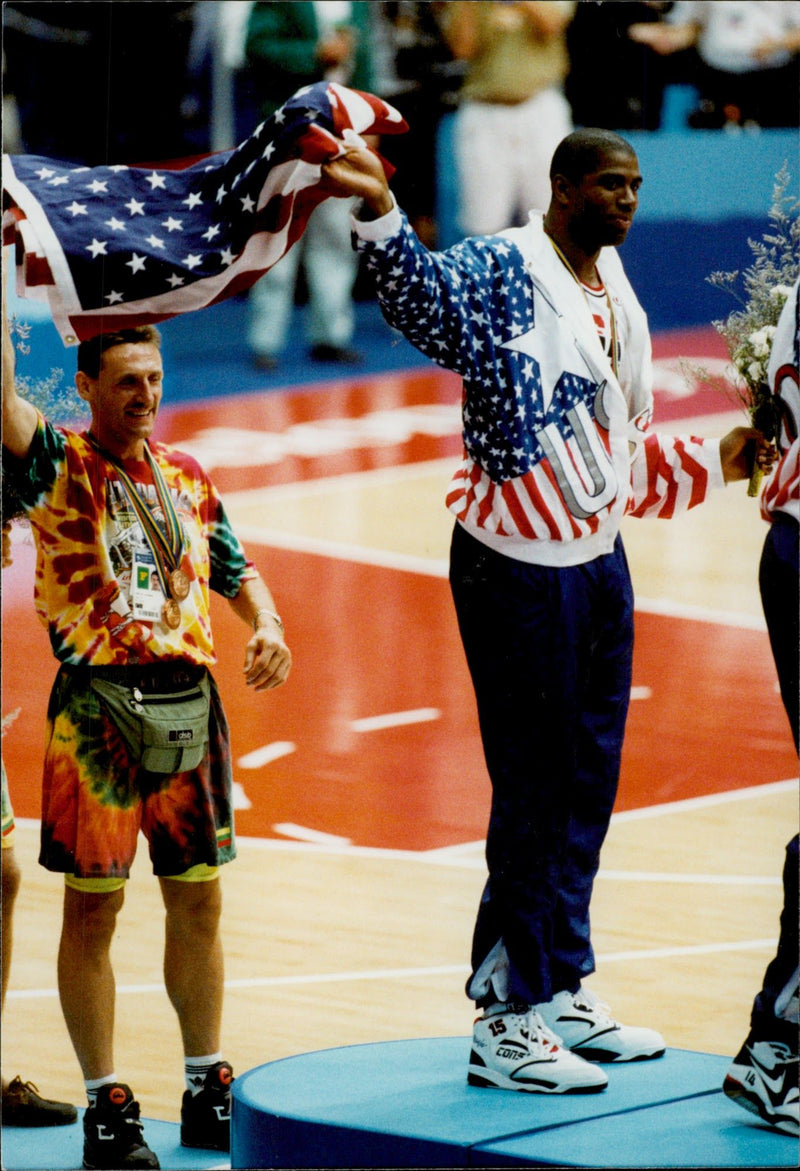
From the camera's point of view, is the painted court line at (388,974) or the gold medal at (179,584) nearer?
the gold medal at (179,584)

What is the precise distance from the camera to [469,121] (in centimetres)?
741

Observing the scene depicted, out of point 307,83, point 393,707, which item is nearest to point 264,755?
point 393,707

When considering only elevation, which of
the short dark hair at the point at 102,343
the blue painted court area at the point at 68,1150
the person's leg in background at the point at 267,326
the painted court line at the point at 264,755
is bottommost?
the blue painted court area at the point at 68,1150

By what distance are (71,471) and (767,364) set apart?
4.35 feet

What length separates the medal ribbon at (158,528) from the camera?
423 centimetres

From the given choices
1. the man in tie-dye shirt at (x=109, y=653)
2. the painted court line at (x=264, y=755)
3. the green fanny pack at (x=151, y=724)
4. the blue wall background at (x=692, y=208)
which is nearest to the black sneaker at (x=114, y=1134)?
the man in tie-dye shirt at (x=109, y=653)

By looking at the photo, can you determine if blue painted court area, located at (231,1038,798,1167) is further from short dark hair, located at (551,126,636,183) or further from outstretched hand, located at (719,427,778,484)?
short dark hair, located at (551,126,636,183)

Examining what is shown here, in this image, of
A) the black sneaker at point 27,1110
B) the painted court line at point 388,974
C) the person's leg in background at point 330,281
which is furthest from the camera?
the person's leg in background at point 330,281

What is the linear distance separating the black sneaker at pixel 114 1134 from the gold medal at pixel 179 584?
3.07 ft

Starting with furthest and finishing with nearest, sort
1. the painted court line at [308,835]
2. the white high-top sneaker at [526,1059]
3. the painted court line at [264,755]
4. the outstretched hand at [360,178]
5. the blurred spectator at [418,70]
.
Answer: the blurred spectator at [418,70] → the painted court line at [264,755] → the painted court line at [308,835] → the white high-top sneaker at [526,1059] → the outstretched hand at [360,178]

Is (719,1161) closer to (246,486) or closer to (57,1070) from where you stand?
(57,1070)

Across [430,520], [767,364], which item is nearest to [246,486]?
[430,520]

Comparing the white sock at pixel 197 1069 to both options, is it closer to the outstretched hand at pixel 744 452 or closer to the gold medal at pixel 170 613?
the gold medal at pixel 170 613

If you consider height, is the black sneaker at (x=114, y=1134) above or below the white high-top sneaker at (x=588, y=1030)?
below
